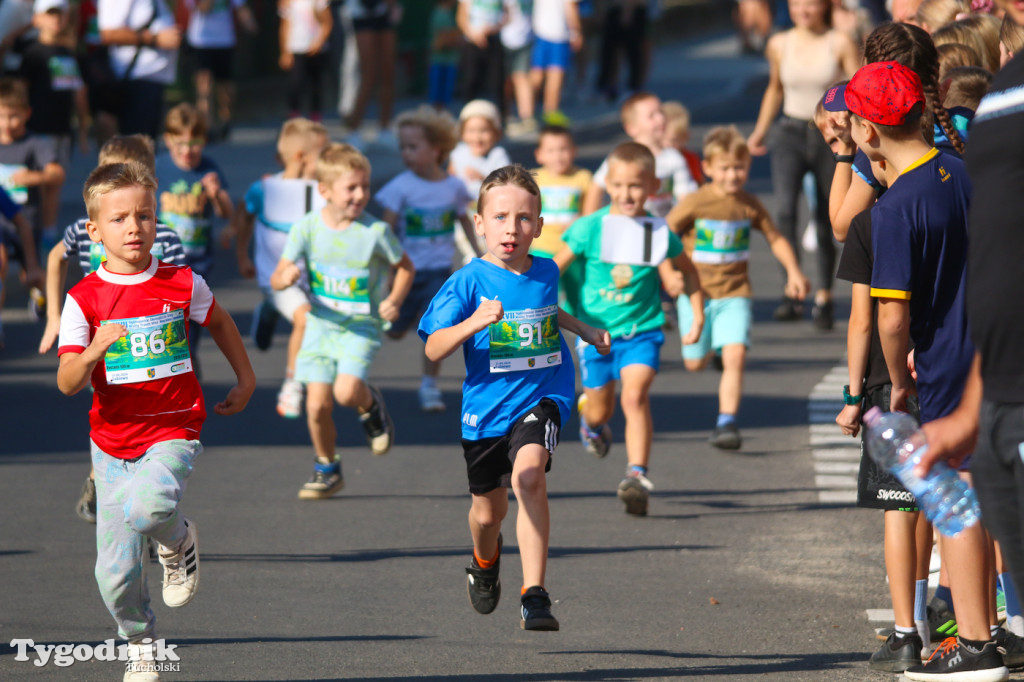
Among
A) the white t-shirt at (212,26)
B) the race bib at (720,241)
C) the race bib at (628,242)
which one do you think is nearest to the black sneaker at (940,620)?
the race bib at (628,242)

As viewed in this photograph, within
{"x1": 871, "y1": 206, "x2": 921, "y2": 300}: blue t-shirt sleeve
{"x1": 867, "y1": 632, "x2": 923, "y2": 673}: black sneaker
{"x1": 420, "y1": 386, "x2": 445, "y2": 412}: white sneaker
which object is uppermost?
{"x1": 871, "y1": 206, "x2": 921, "y2": 300}: blue t-shirt sleeve

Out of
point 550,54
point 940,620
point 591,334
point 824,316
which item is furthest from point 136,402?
point 550,54

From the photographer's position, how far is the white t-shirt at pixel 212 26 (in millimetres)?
18688

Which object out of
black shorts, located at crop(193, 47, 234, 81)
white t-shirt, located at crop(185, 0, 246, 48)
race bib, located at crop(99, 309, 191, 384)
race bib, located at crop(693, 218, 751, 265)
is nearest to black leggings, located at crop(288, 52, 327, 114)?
black shorts, located at crop(193, 47, 234, 81)

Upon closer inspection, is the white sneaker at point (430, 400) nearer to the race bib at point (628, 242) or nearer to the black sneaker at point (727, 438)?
the black sneaker at point (727, 438)

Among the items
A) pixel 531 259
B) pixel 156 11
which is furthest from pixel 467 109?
pixel 531 259

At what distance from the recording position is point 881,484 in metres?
5.29

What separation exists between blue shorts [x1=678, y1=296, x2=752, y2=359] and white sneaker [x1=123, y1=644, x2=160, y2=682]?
4296 mm

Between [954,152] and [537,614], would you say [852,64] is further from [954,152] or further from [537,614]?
[537,614]

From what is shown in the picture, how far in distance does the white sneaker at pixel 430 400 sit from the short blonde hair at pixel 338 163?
223 cm

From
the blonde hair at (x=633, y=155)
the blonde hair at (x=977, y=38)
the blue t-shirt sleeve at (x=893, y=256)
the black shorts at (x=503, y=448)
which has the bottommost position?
the black shorts at (x=503, y=448)

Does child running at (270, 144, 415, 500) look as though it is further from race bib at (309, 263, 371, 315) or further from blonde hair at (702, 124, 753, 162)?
blonde hair at (702, 124, 753, 162)

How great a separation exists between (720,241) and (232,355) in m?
4.23

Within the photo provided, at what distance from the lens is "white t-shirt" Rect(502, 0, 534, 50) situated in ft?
68.8
